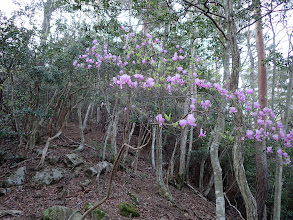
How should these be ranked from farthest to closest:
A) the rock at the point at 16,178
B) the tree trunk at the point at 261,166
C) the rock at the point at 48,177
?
the tree trunk at the point at 261,166, the rock at the point at 48,177, the rock at the point at 16,178

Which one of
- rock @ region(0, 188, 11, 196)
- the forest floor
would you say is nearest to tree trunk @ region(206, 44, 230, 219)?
the forest floor

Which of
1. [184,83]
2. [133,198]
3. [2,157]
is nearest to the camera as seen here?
[184,83]

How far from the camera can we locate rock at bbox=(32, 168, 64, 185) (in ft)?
14.4

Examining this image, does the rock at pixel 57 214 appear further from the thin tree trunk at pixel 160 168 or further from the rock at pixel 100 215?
the thin tree trunk at pixel 160 168

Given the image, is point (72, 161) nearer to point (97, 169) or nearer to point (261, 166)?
point (97, 169)

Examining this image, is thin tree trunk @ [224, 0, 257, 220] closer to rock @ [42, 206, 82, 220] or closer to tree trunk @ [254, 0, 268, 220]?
tree trunk @ [254, 0, 268, 220]

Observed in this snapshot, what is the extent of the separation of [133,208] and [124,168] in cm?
213

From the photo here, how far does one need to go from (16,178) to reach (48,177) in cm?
63

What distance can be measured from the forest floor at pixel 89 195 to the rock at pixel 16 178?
0.34 feet

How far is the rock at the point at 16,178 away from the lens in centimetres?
409

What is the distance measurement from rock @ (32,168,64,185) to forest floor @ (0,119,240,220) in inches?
3.9

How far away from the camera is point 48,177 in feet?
14.8

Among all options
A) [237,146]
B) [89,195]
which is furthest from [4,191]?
[237,146]

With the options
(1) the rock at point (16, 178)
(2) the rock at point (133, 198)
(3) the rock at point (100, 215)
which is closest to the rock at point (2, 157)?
(1) the rock at point (16, 178)
